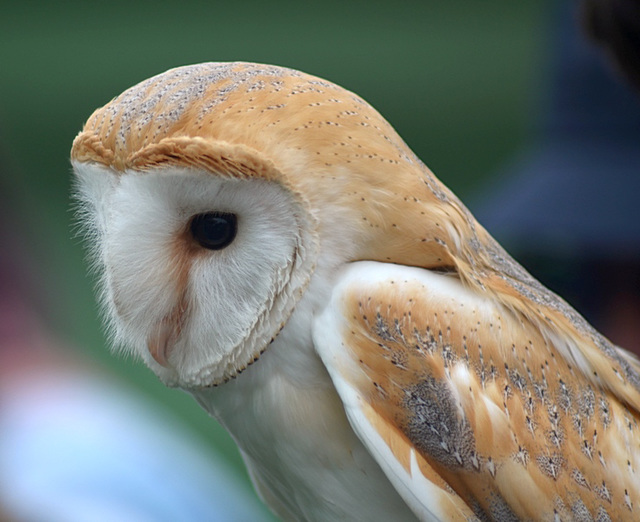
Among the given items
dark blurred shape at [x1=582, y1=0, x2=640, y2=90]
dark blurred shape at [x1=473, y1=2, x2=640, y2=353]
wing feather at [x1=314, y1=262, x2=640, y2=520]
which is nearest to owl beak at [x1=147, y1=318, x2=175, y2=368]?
wing feather at [x1=314, y1=262, x2=640, y2=520]

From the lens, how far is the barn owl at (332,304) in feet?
2.68

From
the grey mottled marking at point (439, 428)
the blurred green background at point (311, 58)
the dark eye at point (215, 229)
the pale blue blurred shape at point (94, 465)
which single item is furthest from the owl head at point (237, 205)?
the blurred green background at point (311, 58)

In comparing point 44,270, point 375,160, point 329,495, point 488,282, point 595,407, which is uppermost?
point 375,160

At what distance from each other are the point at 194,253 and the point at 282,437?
215 mm

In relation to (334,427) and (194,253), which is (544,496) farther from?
(194,253)

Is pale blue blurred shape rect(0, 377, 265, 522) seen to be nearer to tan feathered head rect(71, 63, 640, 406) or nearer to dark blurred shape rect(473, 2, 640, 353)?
tan feathered head rect(71, 63, 640, 406)

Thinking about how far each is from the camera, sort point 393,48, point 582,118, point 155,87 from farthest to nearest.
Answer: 1. point 393,48
2. point 582,118
3. point 155,87

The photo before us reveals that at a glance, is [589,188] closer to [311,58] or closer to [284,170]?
[284,170]

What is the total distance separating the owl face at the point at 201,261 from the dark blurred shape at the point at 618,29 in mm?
635

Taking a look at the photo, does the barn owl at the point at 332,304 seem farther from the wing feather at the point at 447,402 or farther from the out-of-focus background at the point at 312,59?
the out-of-focus background at the point at 312,59

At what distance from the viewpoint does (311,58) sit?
425 centimetres

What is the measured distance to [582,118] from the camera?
2055mm

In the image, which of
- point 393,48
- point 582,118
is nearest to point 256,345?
point 582,118

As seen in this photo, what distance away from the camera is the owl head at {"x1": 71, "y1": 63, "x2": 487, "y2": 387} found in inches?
31.6
